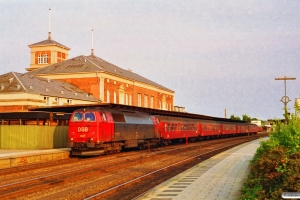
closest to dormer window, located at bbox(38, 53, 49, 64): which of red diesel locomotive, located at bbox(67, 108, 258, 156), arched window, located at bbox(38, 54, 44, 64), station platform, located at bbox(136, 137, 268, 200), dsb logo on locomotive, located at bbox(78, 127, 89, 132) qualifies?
arched window, located at bbox(38, 54, 44, 64)

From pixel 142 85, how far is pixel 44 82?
1271 inches

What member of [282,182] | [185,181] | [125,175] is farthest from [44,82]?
[282,182]

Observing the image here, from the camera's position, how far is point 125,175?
60.8 feet

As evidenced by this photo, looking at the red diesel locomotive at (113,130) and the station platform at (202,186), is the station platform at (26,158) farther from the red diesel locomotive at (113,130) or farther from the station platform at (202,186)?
the station platform at (202,186)

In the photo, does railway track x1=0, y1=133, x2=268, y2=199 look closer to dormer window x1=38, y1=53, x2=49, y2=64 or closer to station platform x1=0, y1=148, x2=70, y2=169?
station platform x1=0, y1=148, x2=70, y2=169

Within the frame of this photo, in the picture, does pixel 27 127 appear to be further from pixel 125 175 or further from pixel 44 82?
pixel 44 82

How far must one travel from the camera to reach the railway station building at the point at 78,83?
5634 cm

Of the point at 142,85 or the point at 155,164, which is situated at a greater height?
the point at 142,85

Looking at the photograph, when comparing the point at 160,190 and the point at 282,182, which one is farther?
the point at 160,190

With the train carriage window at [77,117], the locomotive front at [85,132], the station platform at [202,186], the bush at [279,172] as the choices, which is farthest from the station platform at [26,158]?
the bush at [279,172]

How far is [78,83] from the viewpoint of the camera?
7575 centimetres

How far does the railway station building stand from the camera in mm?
56344

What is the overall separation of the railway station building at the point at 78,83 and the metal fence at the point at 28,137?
64.2 feet

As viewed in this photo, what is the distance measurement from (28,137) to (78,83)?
142ft
